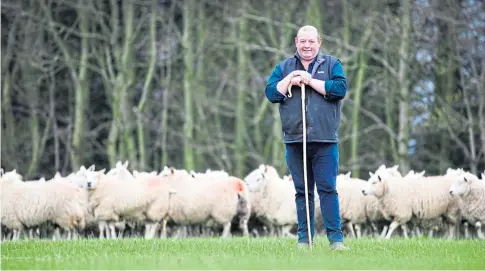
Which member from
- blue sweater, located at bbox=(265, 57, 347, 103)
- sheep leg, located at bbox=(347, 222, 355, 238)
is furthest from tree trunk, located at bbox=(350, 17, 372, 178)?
blue sweater, located at bbox=(265, 57, 347, 103)

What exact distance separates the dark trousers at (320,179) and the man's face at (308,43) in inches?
35.2

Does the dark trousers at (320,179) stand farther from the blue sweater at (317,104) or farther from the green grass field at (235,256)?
the green grass field at (235,256)

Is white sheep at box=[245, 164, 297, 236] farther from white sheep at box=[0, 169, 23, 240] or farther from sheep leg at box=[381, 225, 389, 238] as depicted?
white sheep at box=[0, 169, 23, 240]

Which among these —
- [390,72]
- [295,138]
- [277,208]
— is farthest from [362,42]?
[295,138]

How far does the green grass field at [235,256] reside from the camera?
841 cm

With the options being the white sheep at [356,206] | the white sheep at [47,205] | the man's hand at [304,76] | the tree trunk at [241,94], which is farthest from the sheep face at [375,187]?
the tree trunk at [241,94]

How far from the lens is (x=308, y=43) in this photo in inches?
384

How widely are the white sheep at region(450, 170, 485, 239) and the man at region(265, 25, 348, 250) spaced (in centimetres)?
720

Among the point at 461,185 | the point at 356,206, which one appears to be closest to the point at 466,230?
the point at 461,185

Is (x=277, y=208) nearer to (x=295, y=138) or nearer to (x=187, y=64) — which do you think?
(x=295, y=138)

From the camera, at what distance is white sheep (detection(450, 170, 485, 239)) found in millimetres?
16594

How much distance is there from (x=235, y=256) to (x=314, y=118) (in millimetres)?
1579

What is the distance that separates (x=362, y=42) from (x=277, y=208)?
8.73 meters

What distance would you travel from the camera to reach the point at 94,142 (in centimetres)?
3134
